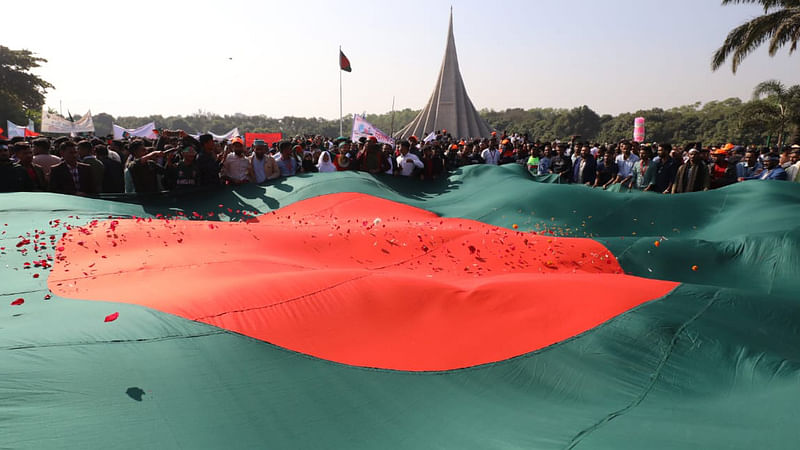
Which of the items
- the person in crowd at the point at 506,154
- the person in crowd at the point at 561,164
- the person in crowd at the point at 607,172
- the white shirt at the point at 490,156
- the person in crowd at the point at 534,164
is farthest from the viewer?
the person in crowd at the point at 506,154

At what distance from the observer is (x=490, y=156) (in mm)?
13711

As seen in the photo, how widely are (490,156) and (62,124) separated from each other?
66.4 ft

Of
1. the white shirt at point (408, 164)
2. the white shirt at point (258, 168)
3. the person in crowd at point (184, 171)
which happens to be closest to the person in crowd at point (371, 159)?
the white shirt at point (408, 164)

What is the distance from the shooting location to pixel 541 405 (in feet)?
8.99

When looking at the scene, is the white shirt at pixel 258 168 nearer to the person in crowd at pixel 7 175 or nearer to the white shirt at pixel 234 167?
the white shirt at pixel 234 167

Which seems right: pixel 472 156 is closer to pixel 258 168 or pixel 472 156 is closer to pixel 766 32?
pixel 258 168

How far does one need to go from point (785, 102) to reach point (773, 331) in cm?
3043

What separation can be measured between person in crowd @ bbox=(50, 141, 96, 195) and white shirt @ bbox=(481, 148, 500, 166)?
32.1 ft

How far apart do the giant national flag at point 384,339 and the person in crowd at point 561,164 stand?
19.5 feet

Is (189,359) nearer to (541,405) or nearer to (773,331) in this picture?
(541,405)

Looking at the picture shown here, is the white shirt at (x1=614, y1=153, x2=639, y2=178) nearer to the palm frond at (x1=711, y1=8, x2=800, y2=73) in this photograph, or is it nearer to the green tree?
the palm frond at (x1=711, y1=8, x2=800, y2=73)

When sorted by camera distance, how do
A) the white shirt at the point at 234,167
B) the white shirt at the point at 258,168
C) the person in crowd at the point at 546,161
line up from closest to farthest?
the white shirt at the point at 234,167 → the white shirt at the point at 258,168 → the person in crowd at the point at 546,161

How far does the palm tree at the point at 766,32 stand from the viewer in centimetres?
1630

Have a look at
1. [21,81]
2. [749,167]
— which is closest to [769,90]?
[749,167]
